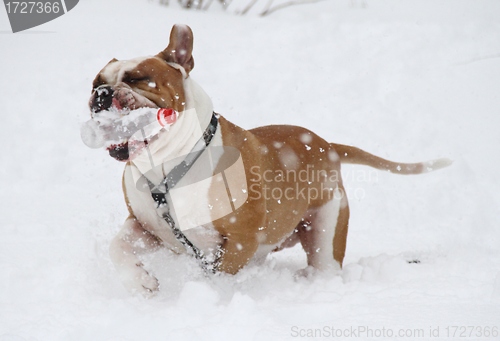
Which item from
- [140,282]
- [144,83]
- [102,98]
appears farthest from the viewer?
[140,282]

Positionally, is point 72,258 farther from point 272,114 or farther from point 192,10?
point 192,10

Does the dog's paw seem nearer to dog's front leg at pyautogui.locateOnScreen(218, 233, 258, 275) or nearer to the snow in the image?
the snow

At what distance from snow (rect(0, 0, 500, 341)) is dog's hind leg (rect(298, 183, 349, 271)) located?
10cm

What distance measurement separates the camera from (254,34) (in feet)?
22.7

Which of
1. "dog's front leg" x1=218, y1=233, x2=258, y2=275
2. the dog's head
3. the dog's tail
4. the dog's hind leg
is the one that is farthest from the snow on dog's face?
the dog's tail

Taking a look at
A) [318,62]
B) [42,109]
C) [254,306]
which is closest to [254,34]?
[318,62]

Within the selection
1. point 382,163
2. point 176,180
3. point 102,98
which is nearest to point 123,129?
point 102,98

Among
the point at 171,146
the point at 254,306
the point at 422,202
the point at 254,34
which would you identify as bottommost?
the point at 422,202

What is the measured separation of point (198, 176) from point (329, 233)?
1.07 meters

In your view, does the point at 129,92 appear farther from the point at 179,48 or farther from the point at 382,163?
the point at 382,163

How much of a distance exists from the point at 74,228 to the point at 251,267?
4.27ft

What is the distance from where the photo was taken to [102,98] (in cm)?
242

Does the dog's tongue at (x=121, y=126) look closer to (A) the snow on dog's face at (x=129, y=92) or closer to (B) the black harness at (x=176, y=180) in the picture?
(A) the snow on dog's face at (x=129, y=92)

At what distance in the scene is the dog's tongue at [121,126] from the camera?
2.45 metres
